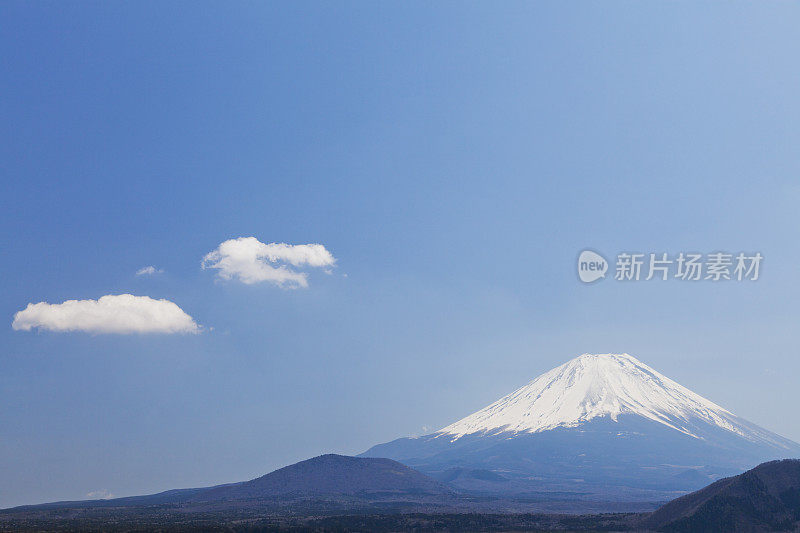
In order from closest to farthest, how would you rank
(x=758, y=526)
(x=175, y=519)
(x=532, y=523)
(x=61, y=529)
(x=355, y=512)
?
1. (x=758, y=526)
2. (x=61, y=529)
3. (x=532, y=523)
4. (x=175, y=519)
5. (x=355, y=512)

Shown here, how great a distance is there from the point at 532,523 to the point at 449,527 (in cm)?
2089

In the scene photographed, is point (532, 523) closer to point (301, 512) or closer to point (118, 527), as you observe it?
point (301, 512)

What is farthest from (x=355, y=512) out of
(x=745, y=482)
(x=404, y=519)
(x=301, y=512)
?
(x=745, y=482)

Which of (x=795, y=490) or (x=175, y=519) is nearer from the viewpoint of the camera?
(x=795, y=490)

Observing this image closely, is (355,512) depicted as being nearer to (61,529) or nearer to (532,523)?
(532,523)

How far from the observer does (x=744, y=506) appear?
12188 cm

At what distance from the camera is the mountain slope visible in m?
117

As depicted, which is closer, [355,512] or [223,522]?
[223,522]

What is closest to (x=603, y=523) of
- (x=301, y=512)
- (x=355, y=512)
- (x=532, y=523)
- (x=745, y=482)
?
(x=532, y=523)

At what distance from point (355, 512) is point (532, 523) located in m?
53.4

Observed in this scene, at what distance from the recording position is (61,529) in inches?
5251

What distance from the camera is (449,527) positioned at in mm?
138500

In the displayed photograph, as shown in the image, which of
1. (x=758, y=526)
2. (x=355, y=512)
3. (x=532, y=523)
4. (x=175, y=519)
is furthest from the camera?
(x=355, y=512)

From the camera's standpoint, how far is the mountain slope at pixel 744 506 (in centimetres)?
11700
